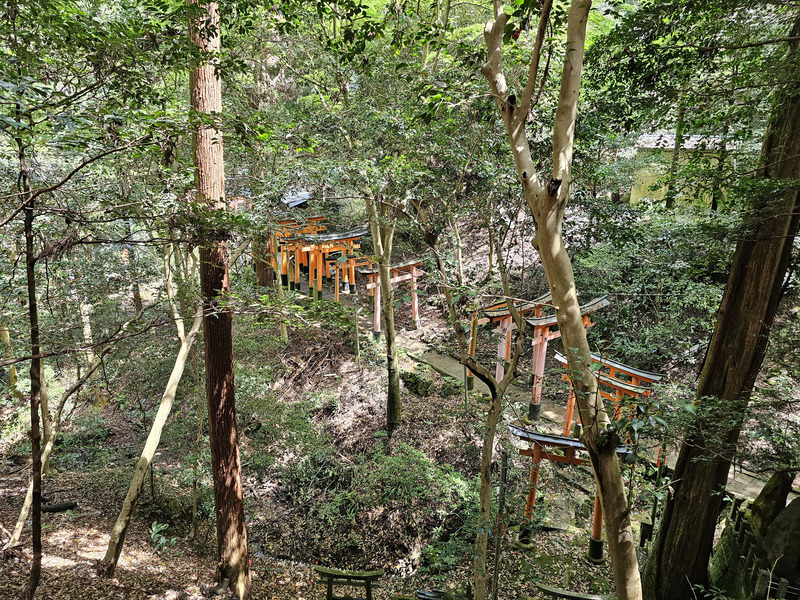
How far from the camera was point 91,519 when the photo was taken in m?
7.68

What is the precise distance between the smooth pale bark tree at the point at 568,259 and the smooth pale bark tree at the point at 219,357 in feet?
10.1

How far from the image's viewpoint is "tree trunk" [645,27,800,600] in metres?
4.23

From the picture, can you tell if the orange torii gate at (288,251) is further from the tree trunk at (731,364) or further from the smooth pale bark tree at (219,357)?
the tree trunk at (731,364)

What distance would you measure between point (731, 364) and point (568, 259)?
3061mm

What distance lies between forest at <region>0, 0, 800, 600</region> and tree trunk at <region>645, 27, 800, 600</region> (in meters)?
0.03

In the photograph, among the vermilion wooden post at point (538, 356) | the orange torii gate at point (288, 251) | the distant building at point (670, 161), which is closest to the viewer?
the distant building at point (670, 161)

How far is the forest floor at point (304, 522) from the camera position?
618 centimetres

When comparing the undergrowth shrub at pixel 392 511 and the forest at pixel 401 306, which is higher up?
the forest at pixel 401 306

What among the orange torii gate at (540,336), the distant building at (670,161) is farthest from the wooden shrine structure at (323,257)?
the distant building at (670,161)

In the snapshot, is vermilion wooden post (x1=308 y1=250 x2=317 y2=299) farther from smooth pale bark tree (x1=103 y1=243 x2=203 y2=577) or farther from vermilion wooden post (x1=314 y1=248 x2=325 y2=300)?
smooth pale bark tree (x1=103 y1=243 x2=203 y2=577)

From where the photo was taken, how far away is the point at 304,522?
8383mm

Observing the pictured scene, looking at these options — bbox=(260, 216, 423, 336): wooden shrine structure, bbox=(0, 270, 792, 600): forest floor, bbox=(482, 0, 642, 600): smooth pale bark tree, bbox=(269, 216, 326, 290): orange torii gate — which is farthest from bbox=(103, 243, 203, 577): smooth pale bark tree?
bbox=(260, 216, 423, 336): wooden shrine structure

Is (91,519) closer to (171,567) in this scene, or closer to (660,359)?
(171,567)

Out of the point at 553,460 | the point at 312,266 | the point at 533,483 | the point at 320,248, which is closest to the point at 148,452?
the point at 533,483
